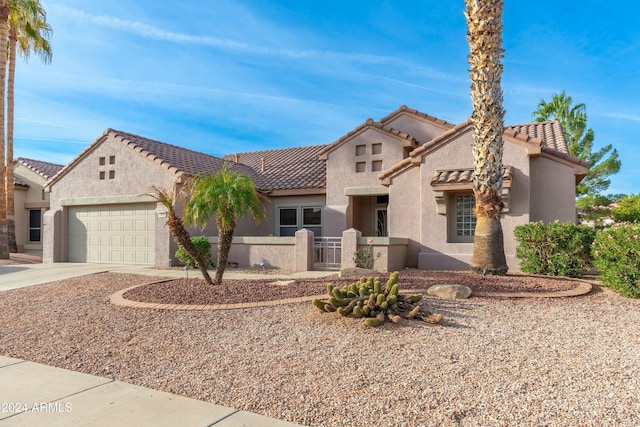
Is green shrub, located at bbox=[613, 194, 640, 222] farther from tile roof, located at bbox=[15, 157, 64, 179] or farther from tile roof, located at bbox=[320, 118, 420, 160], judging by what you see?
tile roof, located at bbox=[15, 157, 64, 179]

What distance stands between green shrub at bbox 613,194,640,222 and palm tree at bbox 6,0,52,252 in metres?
32.4

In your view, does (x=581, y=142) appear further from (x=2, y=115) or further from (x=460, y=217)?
(x=2, y=115)

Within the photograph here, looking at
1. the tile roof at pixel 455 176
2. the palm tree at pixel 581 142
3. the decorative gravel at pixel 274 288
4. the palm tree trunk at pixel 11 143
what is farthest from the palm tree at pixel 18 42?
the palm tree at pixel 581 142

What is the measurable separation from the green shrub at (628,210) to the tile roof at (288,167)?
17.4m

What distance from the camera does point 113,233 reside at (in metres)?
17.9

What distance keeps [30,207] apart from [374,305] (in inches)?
975

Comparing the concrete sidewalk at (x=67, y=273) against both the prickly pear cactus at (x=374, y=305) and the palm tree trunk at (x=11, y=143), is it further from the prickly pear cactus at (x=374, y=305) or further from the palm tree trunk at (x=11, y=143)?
the palm tree trunk at (x=11, y=143)

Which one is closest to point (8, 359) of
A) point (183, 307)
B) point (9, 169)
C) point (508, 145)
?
point (183, 307)

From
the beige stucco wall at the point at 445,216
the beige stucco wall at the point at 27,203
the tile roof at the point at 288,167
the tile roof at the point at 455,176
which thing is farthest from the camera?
the beige stucco wall at the point at 27,203

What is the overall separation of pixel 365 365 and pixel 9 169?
2366 centimetres

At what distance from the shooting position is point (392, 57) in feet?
54.1

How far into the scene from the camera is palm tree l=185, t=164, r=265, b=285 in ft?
32.0

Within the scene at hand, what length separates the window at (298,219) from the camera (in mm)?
19094

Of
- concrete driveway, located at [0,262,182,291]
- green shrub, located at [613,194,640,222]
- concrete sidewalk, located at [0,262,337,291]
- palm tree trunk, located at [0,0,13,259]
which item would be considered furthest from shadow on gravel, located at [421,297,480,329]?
green shrub, located at [613,194,640,222]
